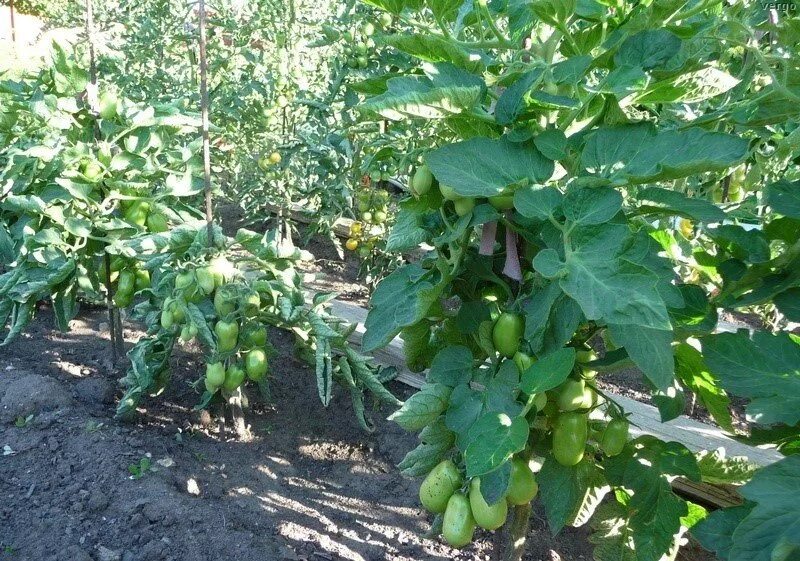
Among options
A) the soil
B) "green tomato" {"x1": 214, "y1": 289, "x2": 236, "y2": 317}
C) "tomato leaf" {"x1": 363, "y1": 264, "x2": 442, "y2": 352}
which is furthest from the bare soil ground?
"tomato leaf" {"x1": 363, "y1": 264, "x2": 442, "y2": 352}

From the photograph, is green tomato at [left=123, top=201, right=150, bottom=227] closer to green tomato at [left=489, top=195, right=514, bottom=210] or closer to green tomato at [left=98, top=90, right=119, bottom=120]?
green tomato at [left=98, top=90, right=119, bottom=120]

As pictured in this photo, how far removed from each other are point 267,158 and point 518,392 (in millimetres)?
3542

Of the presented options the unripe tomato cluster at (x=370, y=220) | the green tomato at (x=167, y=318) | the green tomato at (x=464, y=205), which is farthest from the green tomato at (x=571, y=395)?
the unripe tomato cluster at (x=370, y=220)

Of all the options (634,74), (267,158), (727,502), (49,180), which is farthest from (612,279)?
(267,158)

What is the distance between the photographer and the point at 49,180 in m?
2.41

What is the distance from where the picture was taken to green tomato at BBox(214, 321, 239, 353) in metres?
1.89

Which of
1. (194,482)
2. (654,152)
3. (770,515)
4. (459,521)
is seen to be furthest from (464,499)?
(194,482)

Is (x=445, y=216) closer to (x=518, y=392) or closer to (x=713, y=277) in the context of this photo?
(x=518, y=392)

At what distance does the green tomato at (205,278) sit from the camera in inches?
73.0

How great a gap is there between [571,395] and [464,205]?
13.8 inches

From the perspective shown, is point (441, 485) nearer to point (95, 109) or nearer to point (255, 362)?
point (255, 362)

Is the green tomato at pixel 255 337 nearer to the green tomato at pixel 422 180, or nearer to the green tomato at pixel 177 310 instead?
the green tomato at pixel 177 310

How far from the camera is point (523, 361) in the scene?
102 cm

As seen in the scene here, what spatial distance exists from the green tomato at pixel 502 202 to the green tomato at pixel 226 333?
3.56 feet
